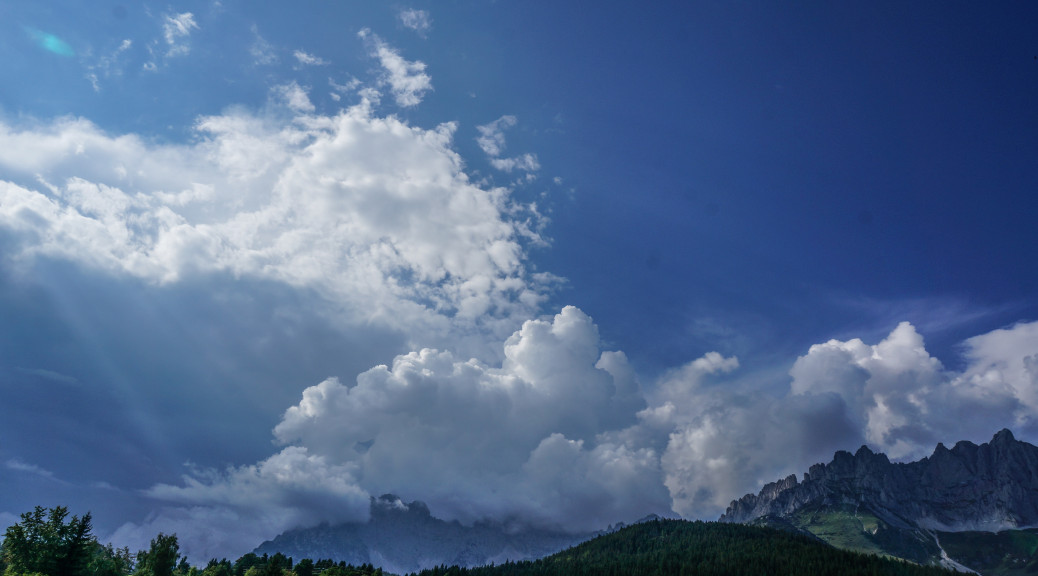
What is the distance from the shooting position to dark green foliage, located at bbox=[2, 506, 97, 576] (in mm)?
136250

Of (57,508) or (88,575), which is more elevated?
(57,508)

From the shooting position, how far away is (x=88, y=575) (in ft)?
479

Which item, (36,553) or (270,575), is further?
(270,575)

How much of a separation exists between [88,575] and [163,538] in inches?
1671

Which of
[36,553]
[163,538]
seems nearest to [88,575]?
[36,553]

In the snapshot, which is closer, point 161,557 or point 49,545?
point 49,545

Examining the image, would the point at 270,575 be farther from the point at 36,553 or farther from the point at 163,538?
the point at 36,553

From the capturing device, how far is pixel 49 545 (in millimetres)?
141125

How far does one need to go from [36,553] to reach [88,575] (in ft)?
44.7

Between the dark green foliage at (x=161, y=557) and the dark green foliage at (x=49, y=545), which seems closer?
the dark green foliage at (x=49, y=545)

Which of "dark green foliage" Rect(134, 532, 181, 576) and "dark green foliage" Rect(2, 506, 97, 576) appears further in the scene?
"dark green foliage" Rect(134, 532, 181, 576)

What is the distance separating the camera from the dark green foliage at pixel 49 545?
447ft

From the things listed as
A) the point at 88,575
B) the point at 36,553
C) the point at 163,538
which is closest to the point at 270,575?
the point at 163,538

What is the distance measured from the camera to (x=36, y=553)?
139625 millimetres
